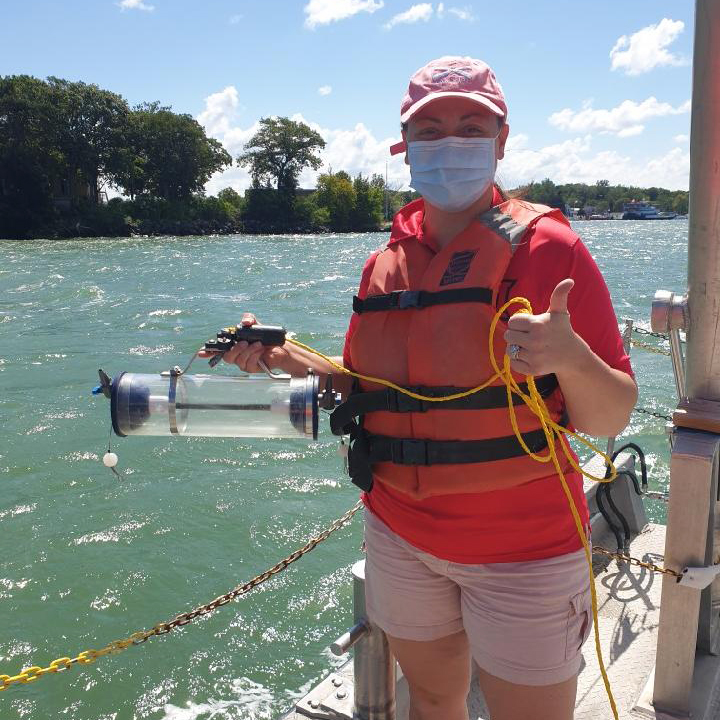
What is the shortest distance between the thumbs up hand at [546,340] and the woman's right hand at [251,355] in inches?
38.1

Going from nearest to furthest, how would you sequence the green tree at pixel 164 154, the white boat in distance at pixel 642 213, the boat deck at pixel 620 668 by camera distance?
the boat deck at pixel 620 668 < the green tree at pixel 164 154 < the white boat in distance at pixel 642 213

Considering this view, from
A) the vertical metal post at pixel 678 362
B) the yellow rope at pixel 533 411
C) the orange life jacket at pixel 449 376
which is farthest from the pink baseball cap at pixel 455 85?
the vertical metal post at pixel 678 362

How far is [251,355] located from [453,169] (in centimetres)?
86

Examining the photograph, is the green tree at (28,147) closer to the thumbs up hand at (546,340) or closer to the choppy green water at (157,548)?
the choppy green water at (157,548)

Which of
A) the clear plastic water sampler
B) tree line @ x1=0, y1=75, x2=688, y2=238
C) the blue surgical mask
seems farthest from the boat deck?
tree line @ x1=0, y1=75, x2=688, y2=238

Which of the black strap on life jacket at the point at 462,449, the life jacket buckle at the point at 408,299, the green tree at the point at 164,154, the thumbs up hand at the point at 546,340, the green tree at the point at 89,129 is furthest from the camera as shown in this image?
the green tree at the point at 164,154

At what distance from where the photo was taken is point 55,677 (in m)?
4.95

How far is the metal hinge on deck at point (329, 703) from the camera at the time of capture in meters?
2.65

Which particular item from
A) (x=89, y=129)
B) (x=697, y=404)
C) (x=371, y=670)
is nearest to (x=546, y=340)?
(x=697, y=404)

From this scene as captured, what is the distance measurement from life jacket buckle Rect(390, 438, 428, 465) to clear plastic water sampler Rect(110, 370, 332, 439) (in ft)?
1.17

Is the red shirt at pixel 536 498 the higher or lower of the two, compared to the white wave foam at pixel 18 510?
higher

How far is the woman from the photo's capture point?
181 cm

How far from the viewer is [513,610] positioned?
6.02 ft

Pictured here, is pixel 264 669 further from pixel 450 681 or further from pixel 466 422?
pixel 466 422
